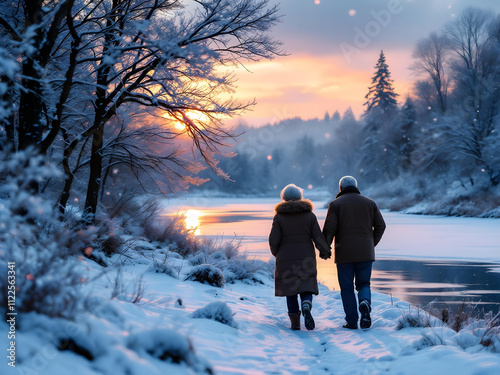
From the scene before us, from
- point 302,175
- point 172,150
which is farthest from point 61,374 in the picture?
point 302,175

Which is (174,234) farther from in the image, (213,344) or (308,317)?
(213,344)

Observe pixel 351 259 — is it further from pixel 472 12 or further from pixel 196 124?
pixel 472 12

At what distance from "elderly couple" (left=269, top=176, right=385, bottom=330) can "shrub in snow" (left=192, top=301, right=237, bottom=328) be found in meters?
1.05

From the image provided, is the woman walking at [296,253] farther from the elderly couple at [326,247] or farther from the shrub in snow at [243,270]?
the shrub in snow at [243,270]

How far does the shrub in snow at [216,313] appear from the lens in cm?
564

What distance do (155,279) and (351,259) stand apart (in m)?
3.45

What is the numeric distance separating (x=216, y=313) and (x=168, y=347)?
1.95 metres

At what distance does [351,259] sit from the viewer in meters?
6.37

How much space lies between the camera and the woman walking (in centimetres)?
646

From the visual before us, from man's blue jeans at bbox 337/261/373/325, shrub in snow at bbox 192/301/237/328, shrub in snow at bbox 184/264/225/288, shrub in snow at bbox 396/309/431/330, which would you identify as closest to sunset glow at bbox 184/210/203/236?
shrub in snow at bbox 184/264/225/288

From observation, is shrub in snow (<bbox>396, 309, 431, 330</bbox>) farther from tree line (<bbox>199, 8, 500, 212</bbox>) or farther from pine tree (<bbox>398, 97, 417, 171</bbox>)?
pine tree (<bbox>398, 97, 417, 171</bbox>)

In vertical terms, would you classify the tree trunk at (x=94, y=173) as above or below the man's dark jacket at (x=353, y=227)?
above

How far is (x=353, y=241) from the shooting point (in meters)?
6.39

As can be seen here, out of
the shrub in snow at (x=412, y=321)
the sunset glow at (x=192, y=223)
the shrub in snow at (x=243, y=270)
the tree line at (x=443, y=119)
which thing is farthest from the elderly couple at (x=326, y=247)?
the tree line at (x=443, y=119)
